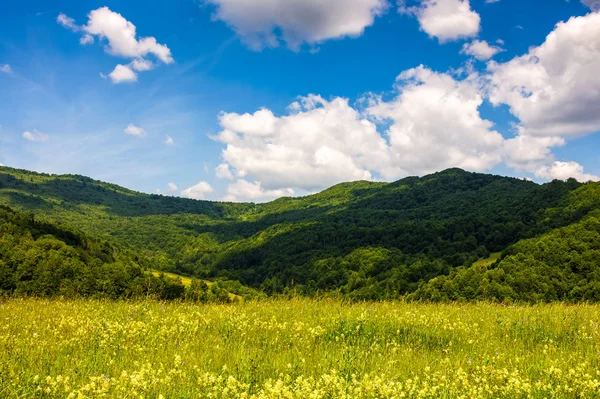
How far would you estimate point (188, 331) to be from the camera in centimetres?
747

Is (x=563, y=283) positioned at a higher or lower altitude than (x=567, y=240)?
lower

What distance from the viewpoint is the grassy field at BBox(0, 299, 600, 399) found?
162 inches

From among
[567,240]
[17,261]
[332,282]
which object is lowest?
[332,282]

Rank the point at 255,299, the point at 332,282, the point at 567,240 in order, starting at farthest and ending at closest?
the point at 332,282
the point at 567,240
the point at 255,299

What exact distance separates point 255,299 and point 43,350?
7.70 metres

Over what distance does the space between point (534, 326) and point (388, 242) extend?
561 ft

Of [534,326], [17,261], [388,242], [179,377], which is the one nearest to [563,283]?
[534,326]

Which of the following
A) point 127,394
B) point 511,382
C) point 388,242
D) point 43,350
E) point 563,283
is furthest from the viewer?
point 388,242

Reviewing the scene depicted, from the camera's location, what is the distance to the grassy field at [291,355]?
13.5ft

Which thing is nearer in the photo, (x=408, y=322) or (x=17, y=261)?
(x=408, y=322)

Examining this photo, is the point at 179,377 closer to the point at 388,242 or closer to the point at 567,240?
the point at 567,240

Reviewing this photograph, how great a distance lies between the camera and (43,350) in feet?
19.1

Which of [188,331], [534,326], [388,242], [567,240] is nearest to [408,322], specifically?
[534,326]

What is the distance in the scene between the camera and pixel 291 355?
596 cm
